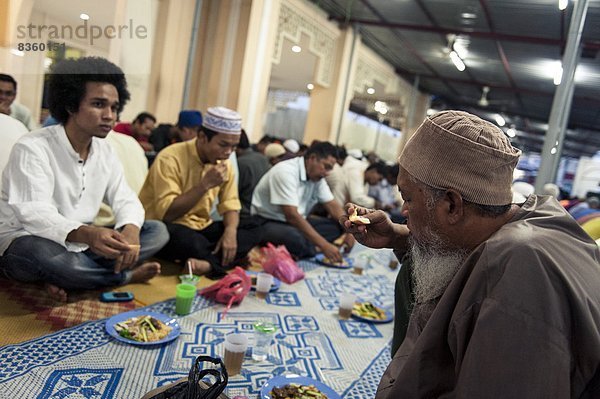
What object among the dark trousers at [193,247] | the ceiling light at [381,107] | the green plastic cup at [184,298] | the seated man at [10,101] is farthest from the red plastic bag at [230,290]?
the ceiling light at [381,107]

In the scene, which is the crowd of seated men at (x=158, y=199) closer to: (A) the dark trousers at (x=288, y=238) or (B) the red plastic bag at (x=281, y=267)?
(A) the dark trousers at (x=288, y=238)

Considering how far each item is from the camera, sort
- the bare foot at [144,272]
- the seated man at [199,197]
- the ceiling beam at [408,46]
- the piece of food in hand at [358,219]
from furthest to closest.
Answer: the ceiling beam at [408,46]
the seated man at [199,197]
the bare foot at [144,272]
the piece of food in hand at [358,219]

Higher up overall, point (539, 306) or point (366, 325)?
point (539, 306)

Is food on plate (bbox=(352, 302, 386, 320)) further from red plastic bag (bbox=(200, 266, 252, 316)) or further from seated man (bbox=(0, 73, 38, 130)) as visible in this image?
seated man (bbox=(0, 73, 38, 130))

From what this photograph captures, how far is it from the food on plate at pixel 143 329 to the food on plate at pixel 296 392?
593 mm

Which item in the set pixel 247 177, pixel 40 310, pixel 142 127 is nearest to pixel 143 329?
pixel 40 310

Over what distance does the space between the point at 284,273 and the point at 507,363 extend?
7.11 feet

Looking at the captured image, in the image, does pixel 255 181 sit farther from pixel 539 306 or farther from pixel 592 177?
pixel 592 177

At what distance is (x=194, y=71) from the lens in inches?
254

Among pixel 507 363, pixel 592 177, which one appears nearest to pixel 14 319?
pixel 507 363

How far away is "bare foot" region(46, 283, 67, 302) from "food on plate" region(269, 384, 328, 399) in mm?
1212

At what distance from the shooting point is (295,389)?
62.7 inches

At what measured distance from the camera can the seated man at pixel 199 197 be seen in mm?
2883

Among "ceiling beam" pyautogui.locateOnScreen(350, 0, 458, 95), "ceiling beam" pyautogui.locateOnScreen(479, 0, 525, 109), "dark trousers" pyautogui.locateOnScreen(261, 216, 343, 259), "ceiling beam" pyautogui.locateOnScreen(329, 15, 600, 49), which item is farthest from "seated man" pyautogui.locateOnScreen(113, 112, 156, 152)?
"ceiling beam" pyautogui.locateOnScreen(479, 0, 525, 109)
